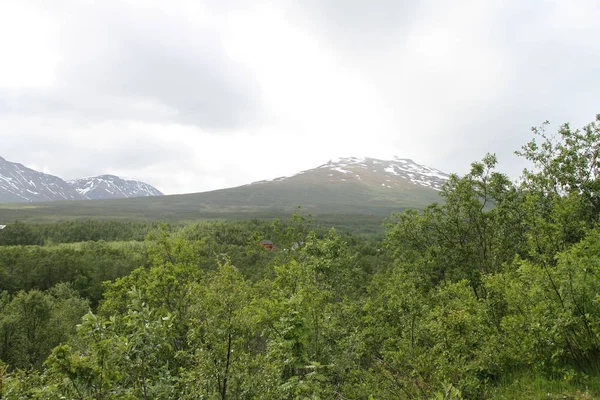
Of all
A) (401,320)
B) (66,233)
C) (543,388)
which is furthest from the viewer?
(66,233)

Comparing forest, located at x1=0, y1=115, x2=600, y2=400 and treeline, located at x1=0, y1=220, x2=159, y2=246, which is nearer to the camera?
forest, located at x1=0, y1=115, x2=600, y2=400

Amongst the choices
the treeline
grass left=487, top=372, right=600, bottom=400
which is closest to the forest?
grass left=487, top=372, right=600, bottom=400

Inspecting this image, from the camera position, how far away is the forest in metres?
5.88

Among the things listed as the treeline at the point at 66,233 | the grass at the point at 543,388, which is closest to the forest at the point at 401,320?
the grass at the point at 543,388

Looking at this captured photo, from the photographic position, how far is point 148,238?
17469 millimetres

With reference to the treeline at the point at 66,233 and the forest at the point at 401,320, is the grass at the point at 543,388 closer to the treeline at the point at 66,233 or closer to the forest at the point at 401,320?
the forest at the point at 401,320

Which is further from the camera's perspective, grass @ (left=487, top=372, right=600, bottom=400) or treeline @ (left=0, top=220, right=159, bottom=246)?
treeline @ (left=0, top=220, right=159, bottom=246)

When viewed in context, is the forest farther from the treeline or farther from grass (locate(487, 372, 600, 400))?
the treeline

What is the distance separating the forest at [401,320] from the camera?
5.88 meters

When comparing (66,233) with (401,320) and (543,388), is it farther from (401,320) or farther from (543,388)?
(543,388)

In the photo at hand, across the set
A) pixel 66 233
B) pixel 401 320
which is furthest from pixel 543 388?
pixel 66 233

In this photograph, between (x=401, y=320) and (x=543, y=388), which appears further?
(x=401, y=320)

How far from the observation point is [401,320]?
12781 millimetres

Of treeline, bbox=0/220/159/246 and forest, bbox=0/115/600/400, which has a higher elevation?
forest, bbox=0/115/600/400
